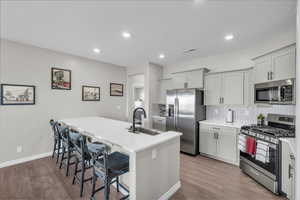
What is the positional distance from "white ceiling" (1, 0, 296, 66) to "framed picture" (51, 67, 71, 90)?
60 centimetres

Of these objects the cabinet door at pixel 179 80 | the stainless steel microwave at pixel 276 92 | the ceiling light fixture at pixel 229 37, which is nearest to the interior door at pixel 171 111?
the cabinet door at pixel 179 80

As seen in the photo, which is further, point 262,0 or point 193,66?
point 193,66

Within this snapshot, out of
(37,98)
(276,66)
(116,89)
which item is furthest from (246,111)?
(37,98)

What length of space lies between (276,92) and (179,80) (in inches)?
91.4

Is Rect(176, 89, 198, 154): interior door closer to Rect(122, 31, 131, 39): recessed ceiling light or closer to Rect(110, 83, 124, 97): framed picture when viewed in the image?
Rect(122, 31, 131, 39): recessed ceiling light

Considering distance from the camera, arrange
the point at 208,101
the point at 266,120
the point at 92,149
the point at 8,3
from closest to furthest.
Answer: the point at 92,149
the point at 8,3
the point at 266,120
the point at 208,101

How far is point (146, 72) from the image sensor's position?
475 cm

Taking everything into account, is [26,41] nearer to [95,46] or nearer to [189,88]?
[95,46]

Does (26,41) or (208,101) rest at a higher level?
(26,41)

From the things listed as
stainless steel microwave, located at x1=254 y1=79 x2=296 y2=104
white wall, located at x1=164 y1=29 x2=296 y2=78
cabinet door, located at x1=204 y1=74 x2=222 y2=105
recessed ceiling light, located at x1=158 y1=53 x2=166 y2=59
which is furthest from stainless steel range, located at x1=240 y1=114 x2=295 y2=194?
recessed ceiling light, located at x1=158 y1=53 x2=166 y2=59

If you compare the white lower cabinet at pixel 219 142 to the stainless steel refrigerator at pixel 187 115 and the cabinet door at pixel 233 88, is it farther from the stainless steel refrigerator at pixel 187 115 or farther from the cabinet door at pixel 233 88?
the cabinet door at pixel 233 88

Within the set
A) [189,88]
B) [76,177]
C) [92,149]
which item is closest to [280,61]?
[189,88]

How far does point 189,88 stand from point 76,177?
334 cm

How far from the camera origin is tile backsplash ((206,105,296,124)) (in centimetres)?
273
